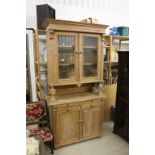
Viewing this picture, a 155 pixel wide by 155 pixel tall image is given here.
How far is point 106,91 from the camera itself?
147 inches

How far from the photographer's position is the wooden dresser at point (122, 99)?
3012 millimetres

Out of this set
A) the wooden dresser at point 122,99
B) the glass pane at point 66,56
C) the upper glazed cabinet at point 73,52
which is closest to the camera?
the upper glazed cabinet at point 73,52

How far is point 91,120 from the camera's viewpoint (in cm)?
296

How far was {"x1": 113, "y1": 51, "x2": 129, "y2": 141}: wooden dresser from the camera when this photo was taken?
3012 millimetres

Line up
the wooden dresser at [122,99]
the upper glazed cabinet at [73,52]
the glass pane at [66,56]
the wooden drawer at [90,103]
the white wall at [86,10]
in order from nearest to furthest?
1. the upper glazed cabinet at [73,52]
2. the glass pane at [66,56]
3. the wooden drawer at [90,103]
4. the wooden dresser at [122,99]
5. the white wall at [86,10]

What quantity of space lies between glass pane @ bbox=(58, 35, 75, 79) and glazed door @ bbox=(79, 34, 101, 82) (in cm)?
15

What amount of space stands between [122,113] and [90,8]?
2289mm

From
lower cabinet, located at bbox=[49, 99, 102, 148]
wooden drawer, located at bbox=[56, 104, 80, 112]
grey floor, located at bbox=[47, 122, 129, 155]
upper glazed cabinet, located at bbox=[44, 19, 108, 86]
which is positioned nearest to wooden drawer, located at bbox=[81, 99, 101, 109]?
lower cabinet, located at bbox=[49, 99, 102, 148]

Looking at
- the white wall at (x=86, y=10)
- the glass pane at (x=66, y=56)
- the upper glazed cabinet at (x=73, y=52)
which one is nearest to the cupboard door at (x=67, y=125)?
the upper glazed cabinet at (x=73, y=52)

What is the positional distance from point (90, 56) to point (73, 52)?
1.14ft

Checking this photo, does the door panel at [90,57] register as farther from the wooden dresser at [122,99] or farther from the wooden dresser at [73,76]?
the wooden dresser at [122,99]
